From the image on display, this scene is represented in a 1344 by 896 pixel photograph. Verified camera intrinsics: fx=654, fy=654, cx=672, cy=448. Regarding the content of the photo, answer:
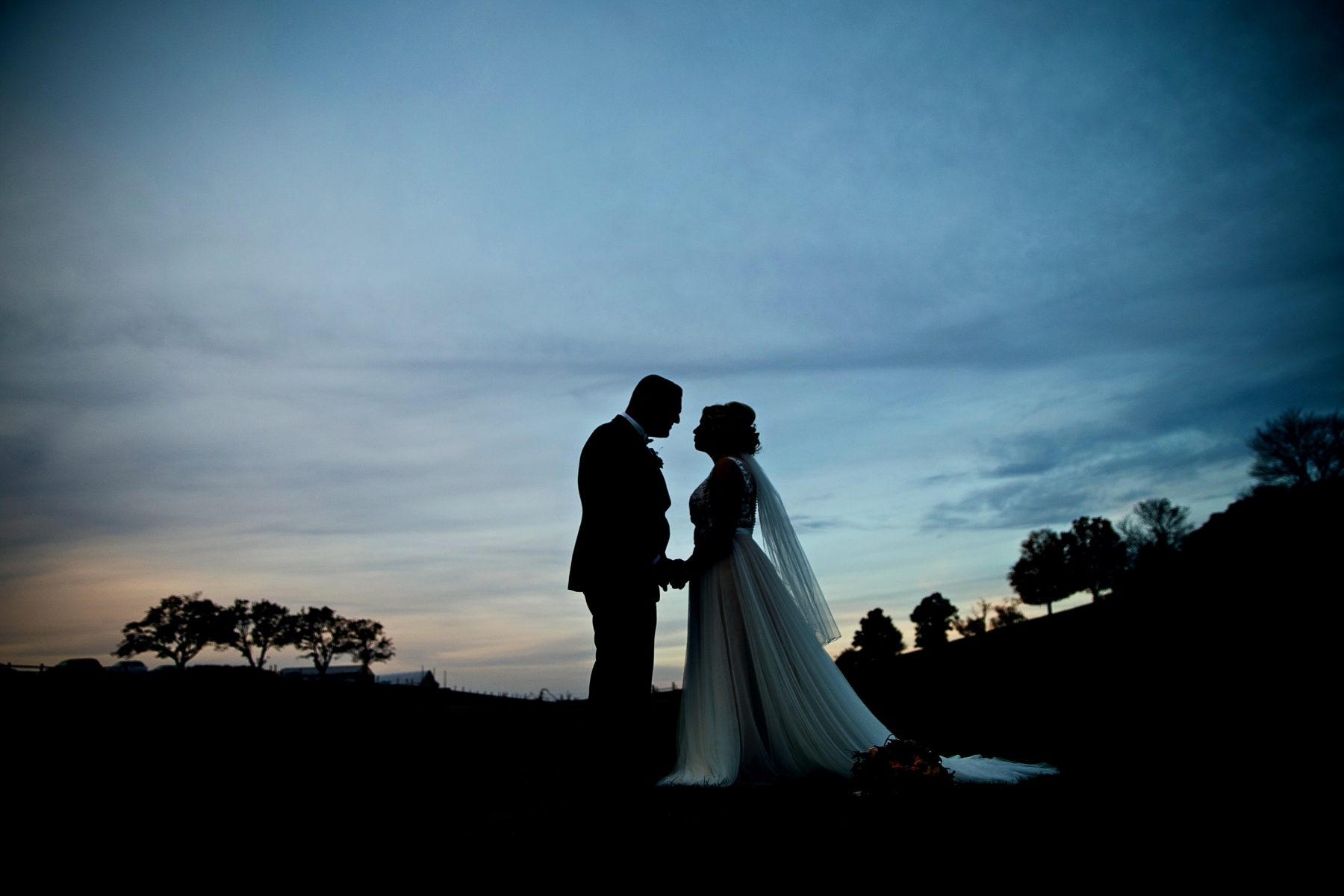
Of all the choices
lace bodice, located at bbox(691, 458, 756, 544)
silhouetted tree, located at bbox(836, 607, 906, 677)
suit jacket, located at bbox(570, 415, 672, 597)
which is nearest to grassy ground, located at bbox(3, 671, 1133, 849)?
suit jacket, located at bbox(570, 415, 672, 597)

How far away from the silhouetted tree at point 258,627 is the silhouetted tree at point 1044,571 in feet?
314

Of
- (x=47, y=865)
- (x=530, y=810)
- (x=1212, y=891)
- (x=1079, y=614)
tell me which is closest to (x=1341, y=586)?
(x=1079, y=614)

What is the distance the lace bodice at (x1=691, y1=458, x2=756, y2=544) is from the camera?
6.47 metres

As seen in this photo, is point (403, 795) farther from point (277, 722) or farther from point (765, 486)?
point (277, 722)

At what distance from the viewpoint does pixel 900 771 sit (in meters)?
3.96

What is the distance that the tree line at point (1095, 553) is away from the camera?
4519 cm

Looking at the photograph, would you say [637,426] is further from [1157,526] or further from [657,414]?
[1157,526]

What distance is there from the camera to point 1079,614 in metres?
14.4

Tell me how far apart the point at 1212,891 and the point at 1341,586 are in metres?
10.1

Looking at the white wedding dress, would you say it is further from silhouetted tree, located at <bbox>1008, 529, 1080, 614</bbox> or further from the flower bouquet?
silhouetted tree, located at <bbox>1008, 529, 1080, 614</bbox>

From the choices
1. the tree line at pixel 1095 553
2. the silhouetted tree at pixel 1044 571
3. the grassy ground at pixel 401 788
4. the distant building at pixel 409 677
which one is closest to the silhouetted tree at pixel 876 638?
the tree line at pixel 1095 553

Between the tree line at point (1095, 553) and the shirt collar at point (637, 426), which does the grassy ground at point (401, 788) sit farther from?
the tree line at point (1095, 553)

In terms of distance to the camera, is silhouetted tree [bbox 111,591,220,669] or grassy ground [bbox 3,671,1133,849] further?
silhouetted tree [bbox 111,591,220,669]

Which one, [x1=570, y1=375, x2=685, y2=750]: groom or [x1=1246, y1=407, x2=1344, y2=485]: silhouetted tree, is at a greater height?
[x1=1246, y1=407, x2=1344, y2=485]: silhouetted tree
